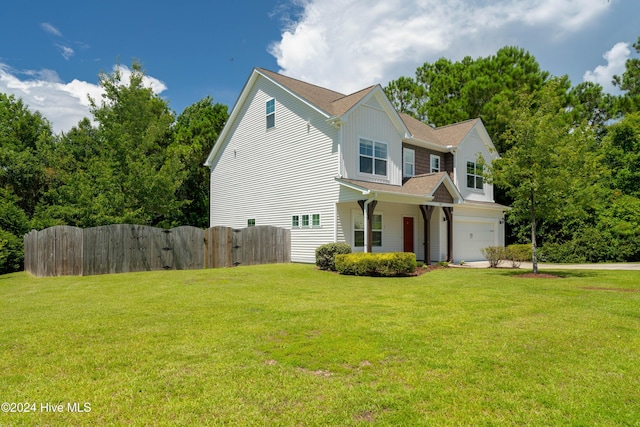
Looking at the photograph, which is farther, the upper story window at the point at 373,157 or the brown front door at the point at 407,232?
the brown front door at the point at 407,232

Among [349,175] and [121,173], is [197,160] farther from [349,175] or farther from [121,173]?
[349,175]

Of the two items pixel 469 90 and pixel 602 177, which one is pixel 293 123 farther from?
pixel 602 177

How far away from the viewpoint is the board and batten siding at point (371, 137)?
17.2 meters

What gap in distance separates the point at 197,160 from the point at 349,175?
562 inches

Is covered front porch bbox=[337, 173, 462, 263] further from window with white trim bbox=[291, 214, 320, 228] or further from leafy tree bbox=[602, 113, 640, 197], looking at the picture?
leafy tree bbox=[602, 113, 640, 197]

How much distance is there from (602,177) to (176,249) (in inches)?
907

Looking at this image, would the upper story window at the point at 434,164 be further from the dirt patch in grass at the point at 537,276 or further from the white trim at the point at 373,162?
the dirt patch in grass at the point at 537,276

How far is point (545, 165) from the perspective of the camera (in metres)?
13.2

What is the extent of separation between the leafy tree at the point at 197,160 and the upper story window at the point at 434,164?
15.1 m

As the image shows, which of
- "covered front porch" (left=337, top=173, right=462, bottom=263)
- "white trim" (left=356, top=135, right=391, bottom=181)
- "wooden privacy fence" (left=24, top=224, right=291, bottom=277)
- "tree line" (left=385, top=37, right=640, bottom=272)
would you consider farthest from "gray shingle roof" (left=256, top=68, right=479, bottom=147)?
"wooden privacy fence" (left=24, top=224, right=291, bottom=277)

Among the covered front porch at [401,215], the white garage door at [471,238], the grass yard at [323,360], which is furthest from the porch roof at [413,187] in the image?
the grass yard at [323,360]

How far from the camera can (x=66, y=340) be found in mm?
5469

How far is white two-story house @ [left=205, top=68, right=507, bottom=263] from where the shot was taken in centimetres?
1728

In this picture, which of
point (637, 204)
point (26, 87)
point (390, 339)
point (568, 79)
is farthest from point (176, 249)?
point (26, 87)
